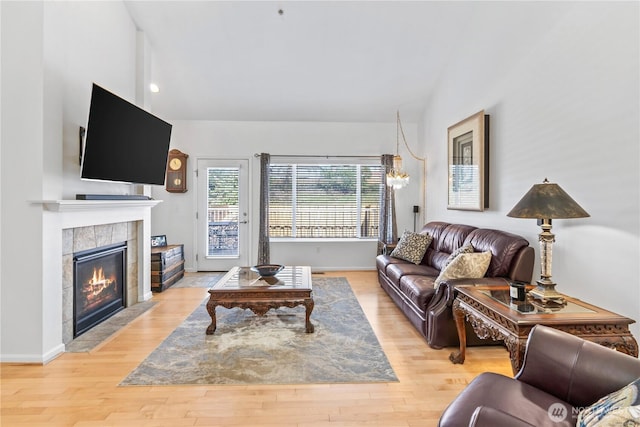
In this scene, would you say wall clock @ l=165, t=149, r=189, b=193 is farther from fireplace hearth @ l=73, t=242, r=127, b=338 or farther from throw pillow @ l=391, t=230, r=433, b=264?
throw pillow @ l=391, t=230, r=433, b=264

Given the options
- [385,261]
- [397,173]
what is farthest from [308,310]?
[397,173]

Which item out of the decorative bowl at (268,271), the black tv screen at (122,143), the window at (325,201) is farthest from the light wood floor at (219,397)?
the window at (325,201)

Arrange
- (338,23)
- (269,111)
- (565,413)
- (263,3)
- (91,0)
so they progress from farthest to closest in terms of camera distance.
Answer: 1. (269,111)
2. (338,23)
3. (263,3)
4. (91,0)
5. (565,413)

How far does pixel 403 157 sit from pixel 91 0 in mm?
5086

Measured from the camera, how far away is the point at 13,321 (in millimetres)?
2705

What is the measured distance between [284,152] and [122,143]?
3216 mm

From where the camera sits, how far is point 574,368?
148 cm

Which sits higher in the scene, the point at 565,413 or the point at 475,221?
the point at 475,221

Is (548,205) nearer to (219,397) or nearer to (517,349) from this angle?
(517,349)

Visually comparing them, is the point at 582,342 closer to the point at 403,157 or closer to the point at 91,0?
the point at 91,0

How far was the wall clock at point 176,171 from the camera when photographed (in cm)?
608

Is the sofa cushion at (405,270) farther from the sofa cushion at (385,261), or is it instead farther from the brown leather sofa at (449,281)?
the sofa cushion at (385,261)

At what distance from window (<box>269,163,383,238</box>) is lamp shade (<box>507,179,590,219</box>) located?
4121 millimetres

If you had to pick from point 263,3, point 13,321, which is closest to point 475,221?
point 263,3
